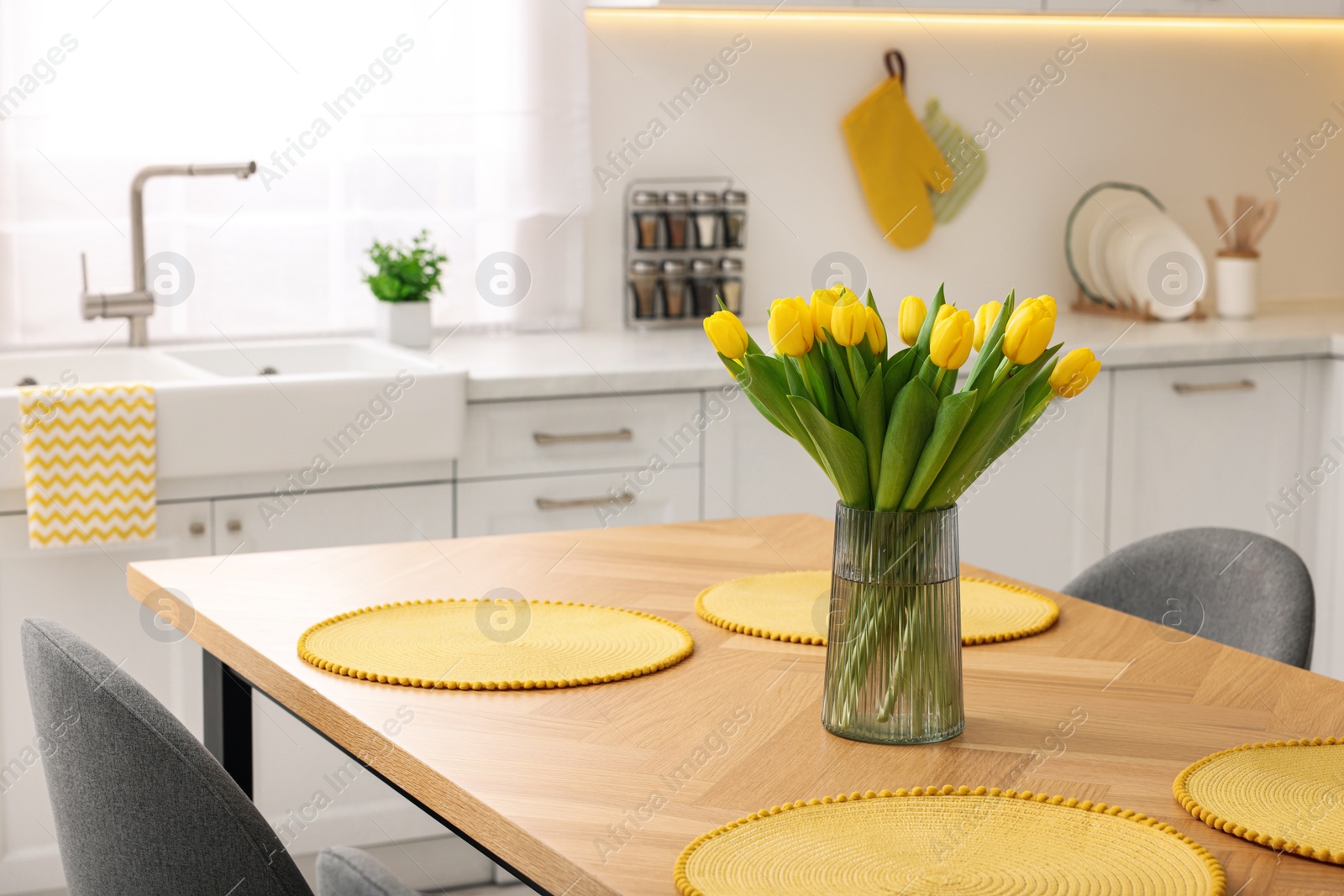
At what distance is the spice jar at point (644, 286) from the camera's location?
125 inches

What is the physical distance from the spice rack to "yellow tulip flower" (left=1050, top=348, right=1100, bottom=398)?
2.11 metres

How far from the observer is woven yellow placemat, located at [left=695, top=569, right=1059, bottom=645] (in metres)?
1.41

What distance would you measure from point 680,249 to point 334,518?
1.07m

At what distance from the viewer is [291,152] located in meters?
2.94

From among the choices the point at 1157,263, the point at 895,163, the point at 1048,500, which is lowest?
the point at 1048,500

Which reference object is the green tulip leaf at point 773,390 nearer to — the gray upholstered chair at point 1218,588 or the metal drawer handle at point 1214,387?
the gray upholstered chair at point 1218,588

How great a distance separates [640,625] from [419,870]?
4.64ft

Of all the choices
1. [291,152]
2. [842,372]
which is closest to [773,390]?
[842,372]

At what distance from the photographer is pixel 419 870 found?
2650 mm

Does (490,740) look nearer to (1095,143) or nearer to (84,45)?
(84,45)

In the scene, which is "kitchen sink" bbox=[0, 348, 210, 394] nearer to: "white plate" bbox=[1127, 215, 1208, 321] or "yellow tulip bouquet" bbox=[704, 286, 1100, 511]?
"yellow tulip bouquet" bbox=[704, 286, 1100, 511]

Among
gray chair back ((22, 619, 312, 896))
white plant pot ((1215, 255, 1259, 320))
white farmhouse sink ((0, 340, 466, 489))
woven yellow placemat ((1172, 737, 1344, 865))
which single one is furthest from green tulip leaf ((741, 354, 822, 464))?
white plant pot ((1215, 255, 1259, 320))

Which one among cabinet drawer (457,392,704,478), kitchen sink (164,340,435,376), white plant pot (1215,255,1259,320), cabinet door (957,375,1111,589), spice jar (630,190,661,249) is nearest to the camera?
cabinet drawer (457,392,704,478)

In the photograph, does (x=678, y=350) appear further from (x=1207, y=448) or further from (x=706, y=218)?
(x=1207, y=448)
